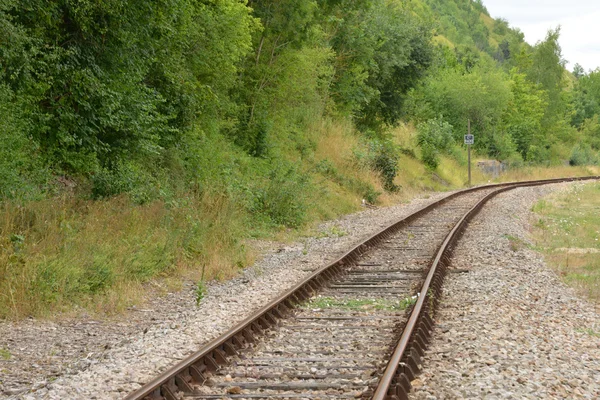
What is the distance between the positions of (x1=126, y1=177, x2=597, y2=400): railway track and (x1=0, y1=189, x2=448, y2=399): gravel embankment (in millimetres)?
396

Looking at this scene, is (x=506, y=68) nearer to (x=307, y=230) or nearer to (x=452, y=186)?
(x=452, y=186)

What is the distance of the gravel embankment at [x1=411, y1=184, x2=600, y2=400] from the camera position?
6.08 m

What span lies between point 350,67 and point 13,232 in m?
26.3

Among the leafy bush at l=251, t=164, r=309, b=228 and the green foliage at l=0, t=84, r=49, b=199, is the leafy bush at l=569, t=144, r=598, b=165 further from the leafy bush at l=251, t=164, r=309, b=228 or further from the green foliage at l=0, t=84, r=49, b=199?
the green foliage at l=0, t=84, r=49, b=199

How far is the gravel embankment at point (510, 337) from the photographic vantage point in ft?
19.9

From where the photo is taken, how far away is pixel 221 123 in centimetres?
2008

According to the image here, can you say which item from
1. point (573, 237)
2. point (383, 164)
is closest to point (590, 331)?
point (573, 237)

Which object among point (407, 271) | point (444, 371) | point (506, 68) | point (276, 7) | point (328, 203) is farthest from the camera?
point (506, 68)

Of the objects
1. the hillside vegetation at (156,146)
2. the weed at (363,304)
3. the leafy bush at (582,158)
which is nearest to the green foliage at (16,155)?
the hillside vegetation at (156,146)

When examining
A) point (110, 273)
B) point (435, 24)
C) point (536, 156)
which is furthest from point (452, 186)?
point (110, 273)

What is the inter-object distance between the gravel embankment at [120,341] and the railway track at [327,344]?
1.30 ft

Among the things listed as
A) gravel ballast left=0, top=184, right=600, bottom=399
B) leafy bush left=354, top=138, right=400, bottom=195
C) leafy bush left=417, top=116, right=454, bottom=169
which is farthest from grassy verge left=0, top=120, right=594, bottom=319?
leafy bush left=417, top=116, right=454, bottom=169

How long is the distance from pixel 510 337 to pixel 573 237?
12.3m

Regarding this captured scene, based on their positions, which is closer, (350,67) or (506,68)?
(350,67)
